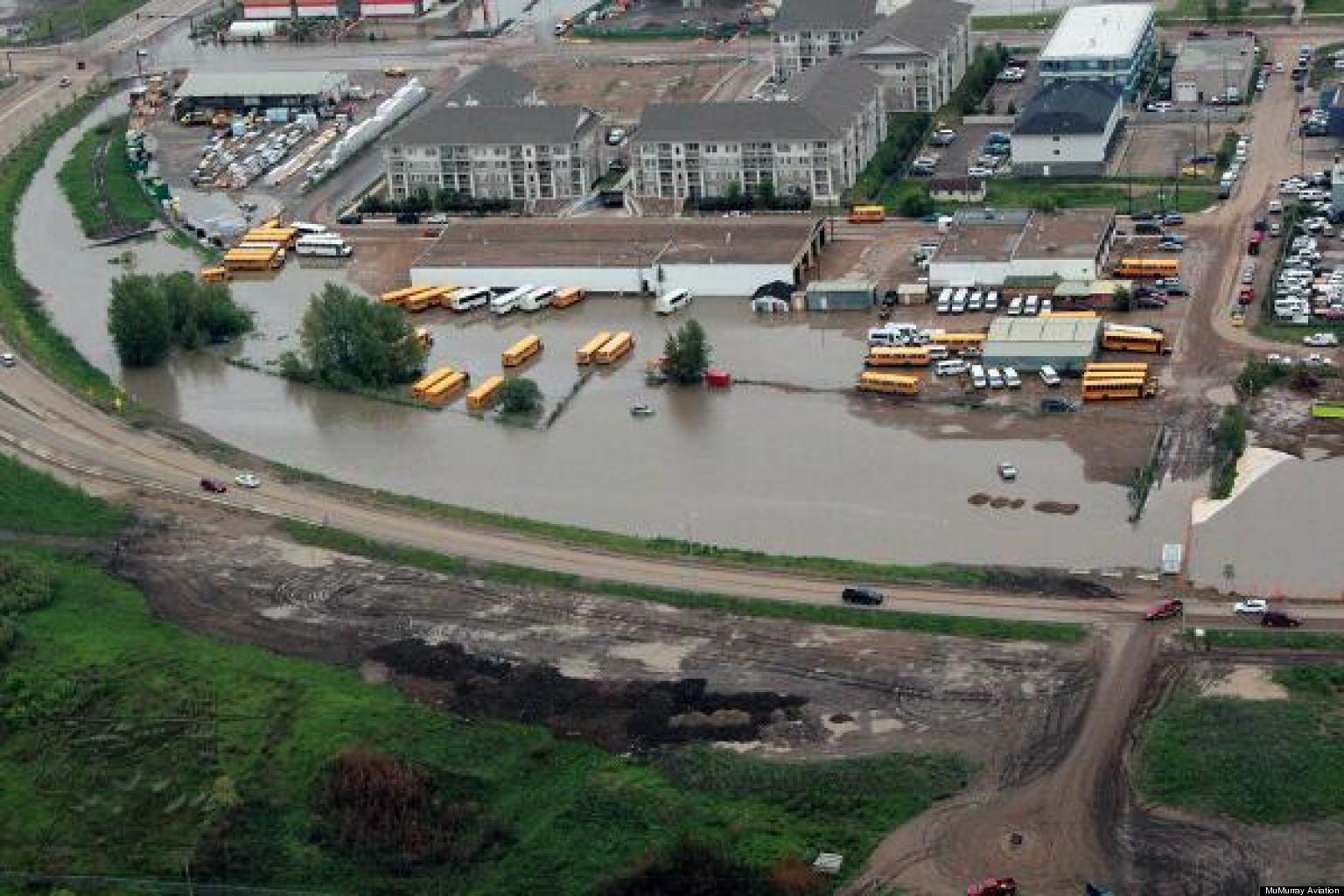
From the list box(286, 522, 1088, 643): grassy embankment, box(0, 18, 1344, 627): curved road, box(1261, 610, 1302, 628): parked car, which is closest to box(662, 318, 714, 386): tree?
box(0, 18, 1344, 627): curved road

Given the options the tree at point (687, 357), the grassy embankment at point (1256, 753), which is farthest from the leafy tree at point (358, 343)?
the grassy embankment at point (1256, 753)

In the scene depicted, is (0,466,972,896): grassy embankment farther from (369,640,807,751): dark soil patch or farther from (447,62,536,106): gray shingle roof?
(447,62,536,106): gray shingle roof

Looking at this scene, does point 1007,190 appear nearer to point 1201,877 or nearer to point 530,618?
point 530,618

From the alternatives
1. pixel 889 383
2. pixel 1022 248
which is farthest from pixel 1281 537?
pixel 1022 248

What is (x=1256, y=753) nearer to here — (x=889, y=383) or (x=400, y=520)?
(x=889, y=383)

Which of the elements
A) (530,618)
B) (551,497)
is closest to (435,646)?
(530,618)
